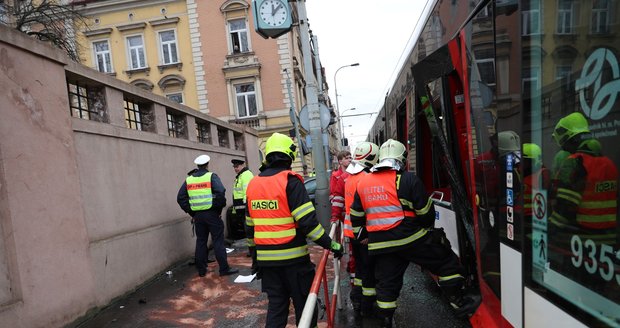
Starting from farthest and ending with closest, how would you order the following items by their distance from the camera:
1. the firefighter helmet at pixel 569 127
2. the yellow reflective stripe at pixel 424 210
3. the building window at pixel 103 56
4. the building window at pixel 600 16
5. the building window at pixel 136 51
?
1. the building window at pixel 103 56
2. the building window at pixel 136 51
3. the yellow reflective stripe at pixel 424 210
4. the firefighter helmet at pixel 569 127
5. the building window at pixel 600 16

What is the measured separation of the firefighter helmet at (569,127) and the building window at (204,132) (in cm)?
869

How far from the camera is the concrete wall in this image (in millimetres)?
3631

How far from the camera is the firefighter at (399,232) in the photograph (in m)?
Answer: 3.23

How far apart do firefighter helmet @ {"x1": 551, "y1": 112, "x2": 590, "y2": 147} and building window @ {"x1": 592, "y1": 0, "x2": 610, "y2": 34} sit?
1.04ft

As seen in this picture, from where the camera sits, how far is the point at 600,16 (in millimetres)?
1372

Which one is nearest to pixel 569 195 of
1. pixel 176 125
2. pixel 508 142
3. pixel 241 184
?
pixel 508 142

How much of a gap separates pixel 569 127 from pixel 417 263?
78.7 inches

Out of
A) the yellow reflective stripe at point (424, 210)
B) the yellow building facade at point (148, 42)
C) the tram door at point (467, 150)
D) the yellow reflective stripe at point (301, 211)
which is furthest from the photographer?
the yellow building facade at point (148, 42)

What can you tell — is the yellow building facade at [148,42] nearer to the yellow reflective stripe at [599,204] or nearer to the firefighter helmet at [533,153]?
the firefighter helmet at [533,153]

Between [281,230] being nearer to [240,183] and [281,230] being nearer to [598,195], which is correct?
[598,195]

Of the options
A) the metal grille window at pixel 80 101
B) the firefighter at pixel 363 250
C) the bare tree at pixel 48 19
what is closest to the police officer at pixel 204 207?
the metal grille window at pixel 80 101

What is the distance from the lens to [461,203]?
335 cm

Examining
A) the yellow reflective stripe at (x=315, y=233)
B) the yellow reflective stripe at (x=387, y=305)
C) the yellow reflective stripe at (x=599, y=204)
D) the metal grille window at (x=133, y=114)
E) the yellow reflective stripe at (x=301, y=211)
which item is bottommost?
the yellow reflective stripe at (x=387, y=305)

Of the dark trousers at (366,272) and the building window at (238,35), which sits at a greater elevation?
the building window at (238,35)
